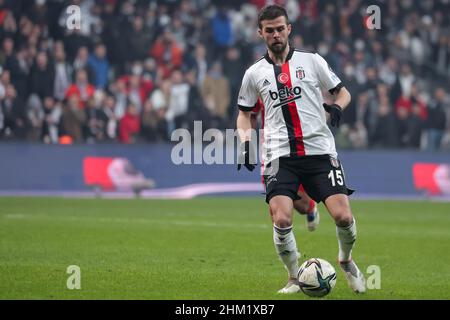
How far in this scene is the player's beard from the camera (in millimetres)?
8719

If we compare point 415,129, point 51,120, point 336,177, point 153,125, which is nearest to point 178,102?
point 153,125

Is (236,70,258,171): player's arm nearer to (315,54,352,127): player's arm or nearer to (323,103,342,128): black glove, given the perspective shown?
(315,54,352,127): player's arm

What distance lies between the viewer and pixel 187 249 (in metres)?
12.3

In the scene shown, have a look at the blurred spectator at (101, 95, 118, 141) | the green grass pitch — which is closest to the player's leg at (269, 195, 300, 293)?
the green grass pitch

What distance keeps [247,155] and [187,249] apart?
12.5ft

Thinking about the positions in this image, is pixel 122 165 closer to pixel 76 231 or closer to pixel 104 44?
pixel 104 44

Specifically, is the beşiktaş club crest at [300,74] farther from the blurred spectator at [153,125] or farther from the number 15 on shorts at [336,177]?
the blurred spectator at [153,125]

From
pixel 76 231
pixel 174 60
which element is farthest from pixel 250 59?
pixel 76 231

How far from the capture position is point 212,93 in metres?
23.6

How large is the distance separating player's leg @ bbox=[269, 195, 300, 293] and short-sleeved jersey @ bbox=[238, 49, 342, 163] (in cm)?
46

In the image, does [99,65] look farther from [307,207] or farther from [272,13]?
[272,13]

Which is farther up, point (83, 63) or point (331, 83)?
point (83, 63)

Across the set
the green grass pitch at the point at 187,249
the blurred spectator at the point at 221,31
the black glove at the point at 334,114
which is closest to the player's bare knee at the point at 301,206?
the green grass pitch at the point at 187,249

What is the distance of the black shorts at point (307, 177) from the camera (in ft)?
28.1
